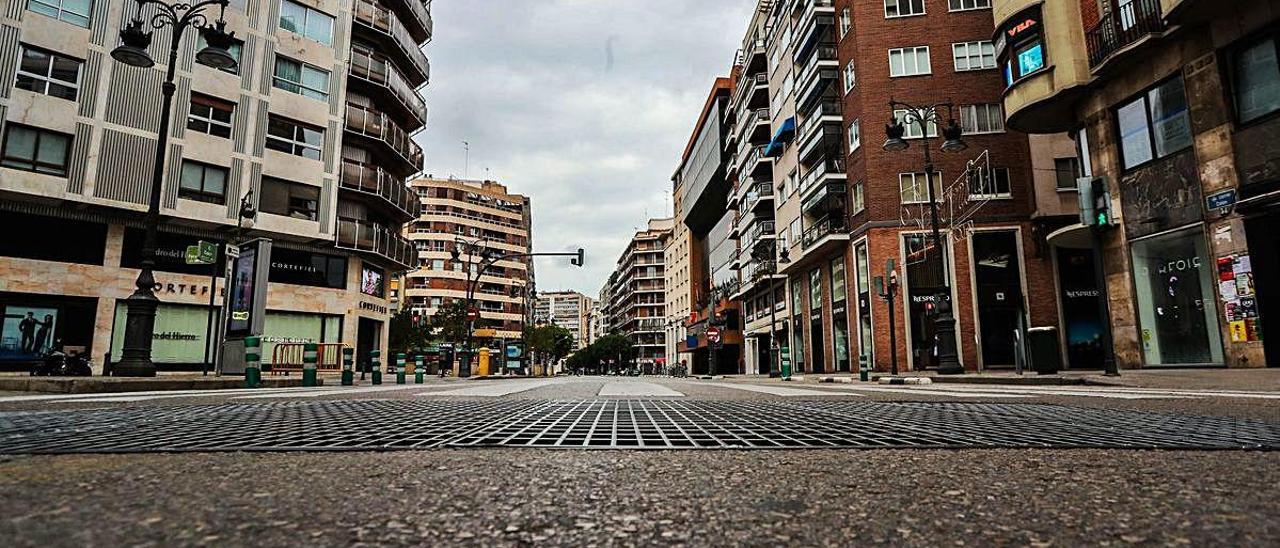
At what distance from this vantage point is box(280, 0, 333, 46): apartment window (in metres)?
30.4

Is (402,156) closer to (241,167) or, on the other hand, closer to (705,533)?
(241,167)

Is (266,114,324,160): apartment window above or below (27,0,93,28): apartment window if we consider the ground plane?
below

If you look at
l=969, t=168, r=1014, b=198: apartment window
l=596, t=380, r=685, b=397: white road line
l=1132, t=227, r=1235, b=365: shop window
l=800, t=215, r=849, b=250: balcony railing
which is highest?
l=969, t=168, r=1014, b=198: apartment window

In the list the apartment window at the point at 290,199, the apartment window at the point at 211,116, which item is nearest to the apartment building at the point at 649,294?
the apartment window at the point at 290,199

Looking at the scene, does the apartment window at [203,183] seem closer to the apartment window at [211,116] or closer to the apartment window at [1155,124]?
the apartment window at [211,116]

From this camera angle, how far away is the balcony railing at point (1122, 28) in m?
16.7

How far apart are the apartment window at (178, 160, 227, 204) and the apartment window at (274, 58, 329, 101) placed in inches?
202

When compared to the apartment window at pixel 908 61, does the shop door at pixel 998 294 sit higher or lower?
lower

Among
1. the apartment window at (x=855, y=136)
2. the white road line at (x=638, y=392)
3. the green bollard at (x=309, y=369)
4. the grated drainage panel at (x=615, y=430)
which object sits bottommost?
the white road line at (x=638, y=392)

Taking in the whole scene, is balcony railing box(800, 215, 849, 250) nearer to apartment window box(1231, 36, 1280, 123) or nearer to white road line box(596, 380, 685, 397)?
apartment window box(1231, 36, 1280, 123)

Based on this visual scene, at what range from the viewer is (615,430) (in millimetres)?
3637

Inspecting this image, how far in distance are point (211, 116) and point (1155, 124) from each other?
33067mm

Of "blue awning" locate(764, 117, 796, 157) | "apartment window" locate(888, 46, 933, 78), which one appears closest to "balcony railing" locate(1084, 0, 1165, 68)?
"apartment window" locate(888, 46, 933, 78)

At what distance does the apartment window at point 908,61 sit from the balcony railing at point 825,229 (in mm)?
7564
